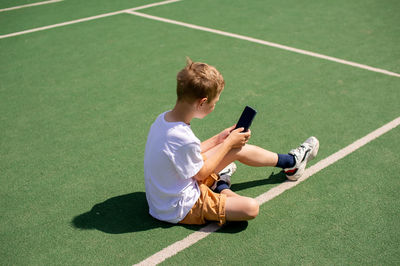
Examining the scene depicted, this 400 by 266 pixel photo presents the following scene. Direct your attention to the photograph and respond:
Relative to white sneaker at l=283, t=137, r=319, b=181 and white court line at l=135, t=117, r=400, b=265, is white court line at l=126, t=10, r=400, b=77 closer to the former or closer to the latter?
white court line at l=135, t=117, r=400, b=265

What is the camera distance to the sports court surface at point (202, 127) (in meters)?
3.37

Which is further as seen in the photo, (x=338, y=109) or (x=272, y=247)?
(x=338, y=109)

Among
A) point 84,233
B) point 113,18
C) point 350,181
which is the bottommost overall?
point 84,233

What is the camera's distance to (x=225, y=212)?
3.40 meters

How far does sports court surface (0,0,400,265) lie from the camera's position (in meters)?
3.37

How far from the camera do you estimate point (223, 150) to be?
3424 mm

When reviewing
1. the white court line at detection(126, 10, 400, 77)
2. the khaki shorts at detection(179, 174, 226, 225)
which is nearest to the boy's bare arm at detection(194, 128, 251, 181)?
the khaki shorts at detection(179, 174, 226, 225)

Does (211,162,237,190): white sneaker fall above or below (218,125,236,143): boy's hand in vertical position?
below

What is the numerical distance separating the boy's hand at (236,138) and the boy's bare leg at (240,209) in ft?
1.56

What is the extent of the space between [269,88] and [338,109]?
114 centimetres

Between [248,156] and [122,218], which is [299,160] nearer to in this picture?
[248,156]

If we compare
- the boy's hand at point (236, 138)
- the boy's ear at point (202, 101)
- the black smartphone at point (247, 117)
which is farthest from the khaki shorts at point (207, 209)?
the boy's ear at point (202, 101)

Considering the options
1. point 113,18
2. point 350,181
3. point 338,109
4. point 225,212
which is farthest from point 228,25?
point 225,212

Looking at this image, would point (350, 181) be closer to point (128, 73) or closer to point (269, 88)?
point (269, 88)
